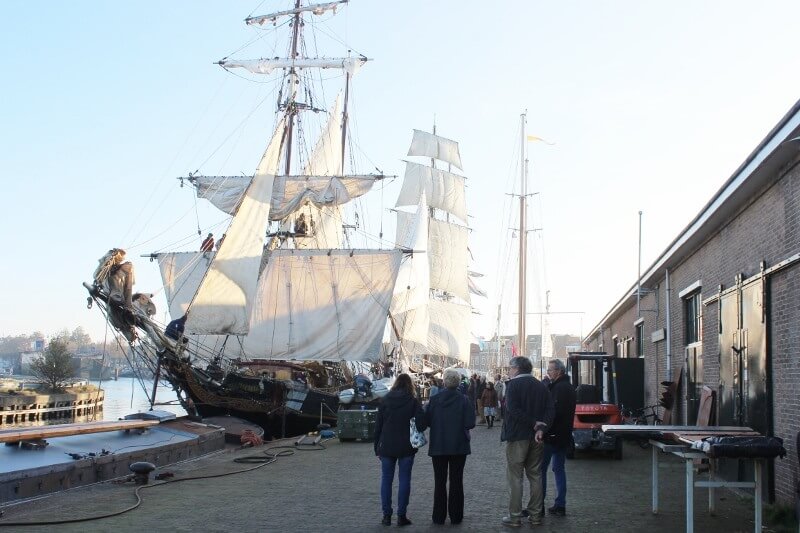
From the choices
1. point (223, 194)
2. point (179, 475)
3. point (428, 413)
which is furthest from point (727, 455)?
point (223, 194)

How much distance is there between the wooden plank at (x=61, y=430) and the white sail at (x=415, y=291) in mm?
46014

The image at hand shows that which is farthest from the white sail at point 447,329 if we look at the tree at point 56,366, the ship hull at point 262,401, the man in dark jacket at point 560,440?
the man in dark jacket at point 560,440

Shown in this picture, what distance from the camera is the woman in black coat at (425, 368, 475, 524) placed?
9.40 m

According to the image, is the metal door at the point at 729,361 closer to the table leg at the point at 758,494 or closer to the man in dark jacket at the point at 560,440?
the man in dark jacket at the point at 560,440

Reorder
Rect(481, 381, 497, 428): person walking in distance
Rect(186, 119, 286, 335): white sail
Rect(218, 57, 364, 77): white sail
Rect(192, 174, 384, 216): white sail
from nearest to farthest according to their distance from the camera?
Rect(481, 381, 497, 428): person walking in distance → Rect(186, 119, 286, 335): white sail → Rect(192, 174, 384, 216): white sail → Rect(218, 57, 364, 77): white sail

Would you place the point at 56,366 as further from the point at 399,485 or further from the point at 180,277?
the point at 399,485

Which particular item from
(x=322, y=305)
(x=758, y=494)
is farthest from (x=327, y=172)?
(x=758, y=494)

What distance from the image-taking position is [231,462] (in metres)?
15.7

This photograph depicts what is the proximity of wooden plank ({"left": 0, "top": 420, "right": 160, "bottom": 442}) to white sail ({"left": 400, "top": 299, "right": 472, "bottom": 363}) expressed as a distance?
5670 centimetres

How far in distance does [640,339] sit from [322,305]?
79.0 ft

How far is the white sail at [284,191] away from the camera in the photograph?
158 ft

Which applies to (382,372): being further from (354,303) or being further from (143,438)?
(143,438)

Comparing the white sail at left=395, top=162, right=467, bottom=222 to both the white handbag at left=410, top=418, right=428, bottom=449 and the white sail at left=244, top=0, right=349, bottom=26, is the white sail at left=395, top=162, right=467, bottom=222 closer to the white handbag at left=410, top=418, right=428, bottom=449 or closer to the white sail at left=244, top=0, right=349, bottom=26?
the white sail at left=244, top=0, right=349, bottom=26

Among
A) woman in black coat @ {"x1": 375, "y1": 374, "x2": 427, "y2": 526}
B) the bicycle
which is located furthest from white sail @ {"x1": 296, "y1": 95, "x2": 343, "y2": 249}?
woman in black coat @ {"x1": 375, "y1": 374, "x2": 427, "y2": 526}
